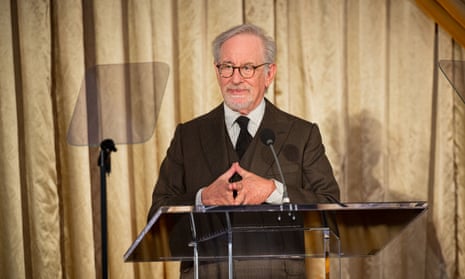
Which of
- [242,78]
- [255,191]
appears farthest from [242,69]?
[255,191]

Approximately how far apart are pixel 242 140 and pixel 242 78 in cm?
33

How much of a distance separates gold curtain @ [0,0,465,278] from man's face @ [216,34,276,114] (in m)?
0.41

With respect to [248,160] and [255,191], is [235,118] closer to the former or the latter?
[248,160]

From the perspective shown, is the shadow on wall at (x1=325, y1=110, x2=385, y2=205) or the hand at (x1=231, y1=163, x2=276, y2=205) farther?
the shadow on wall at (x1=325, y1=110, x2=385, y2=205)

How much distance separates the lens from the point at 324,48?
3695mm

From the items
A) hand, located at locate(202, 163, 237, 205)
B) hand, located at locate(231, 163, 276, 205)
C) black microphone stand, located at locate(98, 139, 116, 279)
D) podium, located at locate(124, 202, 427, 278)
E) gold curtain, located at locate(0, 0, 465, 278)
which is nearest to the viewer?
podium, located at locate(124, 202, 427, 278)

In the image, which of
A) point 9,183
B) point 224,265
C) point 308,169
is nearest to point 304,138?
point 308,169

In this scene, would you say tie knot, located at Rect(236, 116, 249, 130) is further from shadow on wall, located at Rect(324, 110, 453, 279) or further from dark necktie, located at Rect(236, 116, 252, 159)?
shadow on wall, located at Rect(324, 110, 453, 279)

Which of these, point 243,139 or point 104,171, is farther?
point 243,139

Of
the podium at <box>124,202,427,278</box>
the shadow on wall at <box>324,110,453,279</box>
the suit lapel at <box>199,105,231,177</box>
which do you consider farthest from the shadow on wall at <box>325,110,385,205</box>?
the podium at <box>124,202,427,278</box>

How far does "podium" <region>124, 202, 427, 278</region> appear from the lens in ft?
6.00

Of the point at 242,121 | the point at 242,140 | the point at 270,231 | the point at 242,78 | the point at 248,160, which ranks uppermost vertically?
the point at 242,78

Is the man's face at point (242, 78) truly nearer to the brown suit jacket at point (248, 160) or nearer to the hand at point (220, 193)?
the brown suit jacket at point (248, 160)

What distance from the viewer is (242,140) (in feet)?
10.6
